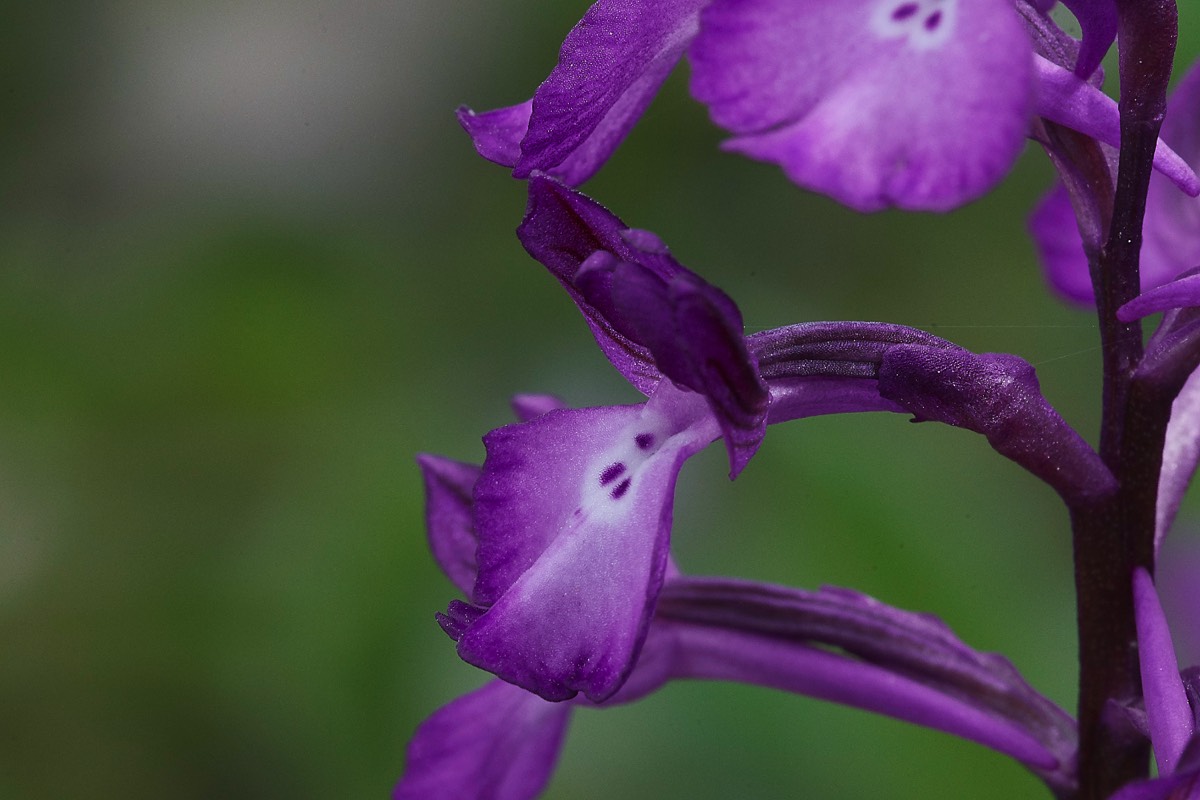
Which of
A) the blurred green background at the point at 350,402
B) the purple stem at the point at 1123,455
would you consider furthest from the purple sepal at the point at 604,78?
the blurred green background at the point at 350,402

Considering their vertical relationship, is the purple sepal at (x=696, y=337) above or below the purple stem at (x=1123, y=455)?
above

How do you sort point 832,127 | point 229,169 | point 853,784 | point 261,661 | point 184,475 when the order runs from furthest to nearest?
point 229,169
point 184,475
point 261,661
point 853,784
point 832,127

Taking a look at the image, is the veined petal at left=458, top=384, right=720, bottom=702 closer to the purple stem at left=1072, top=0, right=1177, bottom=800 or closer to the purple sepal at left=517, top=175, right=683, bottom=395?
the purple sepal at left=517, top=175, right=683, bottom=395

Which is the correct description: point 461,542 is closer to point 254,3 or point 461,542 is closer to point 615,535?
point 615,535

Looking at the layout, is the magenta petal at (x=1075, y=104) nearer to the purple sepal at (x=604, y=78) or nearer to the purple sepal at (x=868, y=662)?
the purple sepal at (x=604, y=78)

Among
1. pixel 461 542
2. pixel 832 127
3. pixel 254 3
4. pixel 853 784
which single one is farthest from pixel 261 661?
pixel 832 127

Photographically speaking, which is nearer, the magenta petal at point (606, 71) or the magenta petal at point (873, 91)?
the magenta petal at point (873, 91)
